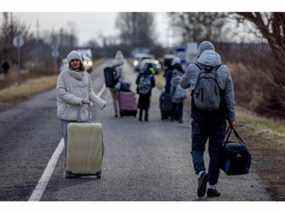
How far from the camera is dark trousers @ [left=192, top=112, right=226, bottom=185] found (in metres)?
10.4

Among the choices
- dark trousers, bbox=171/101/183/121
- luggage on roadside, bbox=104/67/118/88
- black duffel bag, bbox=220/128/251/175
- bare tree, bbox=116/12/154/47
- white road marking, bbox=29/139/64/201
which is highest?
black duffel bag, bbox=220/128/251/175

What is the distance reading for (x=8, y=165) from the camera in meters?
13.4

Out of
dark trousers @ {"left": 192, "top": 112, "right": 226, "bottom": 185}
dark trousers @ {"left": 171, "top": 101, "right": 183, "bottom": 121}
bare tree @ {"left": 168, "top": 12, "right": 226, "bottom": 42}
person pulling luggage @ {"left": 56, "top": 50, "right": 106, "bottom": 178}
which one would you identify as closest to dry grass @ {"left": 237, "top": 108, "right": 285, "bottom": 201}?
dark trousers @ {"left": 192, "top": 112, "right": 226, "bottom": 185}

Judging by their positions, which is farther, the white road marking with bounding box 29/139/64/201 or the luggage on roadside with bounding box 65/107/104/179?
the luggage on roadside with bounding box 65/107/104/179

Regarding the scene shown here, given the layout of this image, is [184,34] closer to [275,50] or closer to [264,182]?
[275,50]

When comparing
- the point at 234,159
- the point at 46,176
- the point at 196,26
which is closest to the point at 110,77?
the point at 46,176

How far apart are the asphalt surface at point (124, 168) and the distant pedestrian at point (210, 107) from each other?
330mm

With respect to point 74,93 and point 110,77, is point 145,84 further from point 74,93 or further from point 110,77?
point 74,93

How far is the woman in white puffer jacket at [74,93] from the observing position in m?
12.0

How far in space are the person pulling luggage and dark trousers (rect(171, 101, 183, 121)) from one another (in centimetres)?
969

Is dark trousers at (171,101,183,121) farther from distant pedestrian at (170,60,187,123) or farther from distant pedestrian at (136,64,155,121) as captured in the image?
distant pedestrian at (136,64,155,121)

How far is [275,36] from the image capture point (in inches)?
874

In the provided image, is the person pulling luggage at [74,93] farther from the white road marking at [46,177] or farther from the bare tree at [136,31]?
the bare tree at [136,31]
